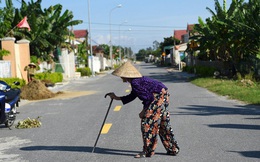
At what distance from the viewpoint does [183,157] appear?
677 centimetres

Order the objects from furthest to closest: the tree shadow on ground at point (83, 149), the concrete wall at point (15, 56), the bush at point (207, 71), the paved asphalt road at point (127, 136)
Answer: the bush at point (207, 71), the concrete wall at point (15, 56), the tree shadow on ground at point (83, 149), the paved asphalt road at point (127, 136)

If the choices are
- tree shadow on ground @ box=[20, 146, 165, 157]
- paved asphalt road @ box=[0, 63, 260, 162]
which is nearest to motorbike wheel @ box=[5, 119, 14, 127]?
paved asphalt road @ box=[0, 63, 260, 162]

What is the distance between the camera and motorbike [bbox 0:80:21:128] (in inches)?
387

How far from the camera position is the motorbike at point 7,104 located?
9828 mm

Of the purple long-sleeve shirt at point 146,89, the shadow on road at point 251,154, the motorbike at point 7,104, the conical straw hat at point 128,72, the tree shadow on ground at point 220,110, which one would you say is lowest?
→ the tree shadow on ground at point 220,110

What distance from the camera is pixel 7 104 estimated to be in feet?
33.8

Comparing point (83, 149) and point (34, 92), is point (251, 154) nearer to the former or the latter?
point (83, 149)

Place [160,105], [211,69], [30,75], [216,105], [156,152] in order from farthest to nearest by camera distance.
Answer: [211,69] < [30,75] < [216,105] < [156,152] < [160,105]

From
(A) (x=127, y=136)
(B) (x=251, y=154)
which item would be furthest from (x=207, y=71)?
(B) (x=251, y=154)

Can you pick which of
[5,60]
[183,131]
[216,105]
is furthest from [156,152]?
[5,60]

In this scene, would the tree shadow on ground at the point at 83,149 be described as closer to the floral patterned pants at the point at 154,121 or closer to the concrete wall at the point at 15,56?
the floral patterned pants at the point at 154,121

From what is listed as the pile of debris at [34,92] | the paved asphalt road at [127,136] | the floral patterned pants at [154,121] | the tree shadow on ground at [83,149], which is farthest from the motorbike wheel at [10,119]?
the pile of debris at [34,92]

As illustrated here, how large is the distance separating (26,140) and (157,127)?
3436mm

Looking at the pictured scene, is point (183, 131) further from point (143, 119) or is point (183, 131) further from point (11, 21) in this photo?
point (11, 21)
